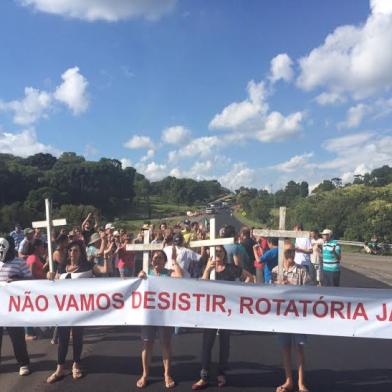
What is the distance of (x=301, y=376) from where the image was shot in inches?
215

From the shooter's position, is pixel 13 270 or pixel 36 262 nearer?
pixel 13 270

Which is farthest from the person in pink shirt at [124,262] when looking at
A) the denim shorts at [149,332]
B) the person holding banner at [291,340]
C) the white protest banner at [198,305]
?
the person holding banner at [291,340]

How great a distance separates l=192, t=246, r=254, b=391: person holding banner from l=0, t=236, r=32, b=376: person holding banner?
7.32ft

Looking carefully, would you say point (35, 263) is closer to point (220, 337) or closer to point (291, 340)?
point (220, 337)

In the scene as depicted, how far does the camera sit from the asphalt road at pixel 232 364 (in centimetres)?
566

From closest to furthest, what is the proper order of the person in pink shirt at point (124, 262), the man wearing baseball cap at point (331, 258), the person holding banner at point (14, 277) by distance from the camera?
the person holding banner at point (14, 277) < the person in pink shirt at point (124, 262) < the man wearing baseball cap at point (331, 258)

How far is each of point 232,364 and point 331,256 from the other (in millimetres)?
4988

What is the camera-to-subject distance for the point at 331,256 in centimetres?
1066

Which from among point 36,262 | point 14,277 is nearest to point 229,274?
point 14,277

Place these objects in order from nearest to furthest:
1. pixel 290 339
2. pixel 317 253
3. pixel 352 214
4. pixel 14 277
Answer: pixel 290 339, pixel 14 277, pixel 317 253, pixel 352 214

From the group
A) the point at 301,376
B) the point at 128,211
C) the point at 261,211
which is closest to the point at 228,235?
the point at 301,376

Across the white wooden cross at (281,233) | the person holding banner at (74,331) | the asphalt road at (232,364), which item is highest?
the white wooden cross at (281,233)

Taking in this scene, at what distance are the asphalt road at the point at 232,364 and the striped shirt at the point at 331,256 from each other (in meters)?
2.89

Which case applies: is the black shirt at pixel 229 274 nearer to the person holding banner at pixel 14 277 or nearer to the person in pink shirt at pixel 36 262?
the person holding banner at pixel 14 277
